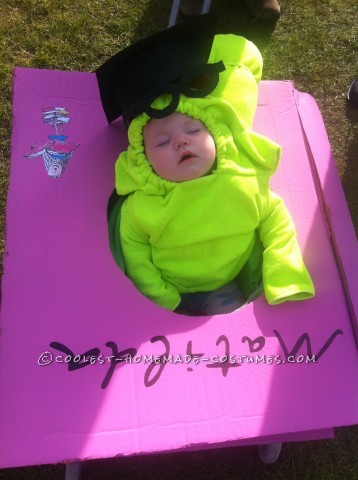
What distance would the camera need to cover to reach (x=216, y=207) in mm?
979

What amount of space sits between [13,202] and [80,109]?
276 mm

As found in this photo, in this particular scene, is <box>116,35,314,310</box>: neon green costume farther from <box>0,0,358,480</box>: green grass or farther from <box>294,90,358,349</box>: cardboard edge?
<box>0,0,358,480</box>: green grass

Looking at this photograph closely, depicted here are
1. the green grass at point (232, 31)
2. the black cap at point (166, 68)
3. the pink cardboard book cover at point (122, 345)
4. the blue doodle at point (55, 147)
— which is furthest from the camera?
the green grass at point (232, 31)

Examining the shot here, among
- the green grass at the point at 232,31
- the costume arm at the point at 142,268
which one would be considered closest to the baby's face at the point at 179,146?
the costume arm at the point at 142,268

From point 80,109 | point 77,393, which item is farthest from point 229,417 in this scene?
point 80,109

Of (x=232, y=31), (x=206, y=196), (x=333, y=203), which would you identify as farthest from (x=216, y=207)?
(x=232, y=31)

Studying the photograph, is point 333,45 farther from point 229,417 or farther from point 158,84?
point 229,417

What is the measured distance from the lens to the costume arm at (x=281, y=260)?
91cm

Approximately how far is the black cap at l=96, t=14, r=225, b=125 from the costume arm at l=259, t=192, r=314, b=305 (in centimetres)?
28

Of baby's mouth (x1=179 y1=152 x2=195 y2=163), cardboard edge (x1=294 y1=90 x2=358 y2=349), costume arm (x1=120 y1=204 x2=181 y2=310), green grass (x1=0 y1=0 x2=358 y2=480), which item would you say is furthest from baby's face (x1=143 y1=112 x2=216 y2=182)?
green grass (x1=0 y1=0 x2=358 y2=480)

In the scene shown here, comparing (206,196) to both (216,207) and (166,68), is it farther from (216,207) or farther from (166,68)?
(166,68)

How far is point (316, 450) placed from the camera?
1.22m

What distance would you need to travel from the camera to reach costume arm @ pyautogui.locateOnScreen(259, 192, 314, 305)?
0.91m

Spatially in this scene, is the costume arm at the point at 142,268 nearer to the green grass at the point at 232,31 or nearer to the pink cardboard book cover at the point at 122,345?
the pink cardboard book cover at the point at 122,345
